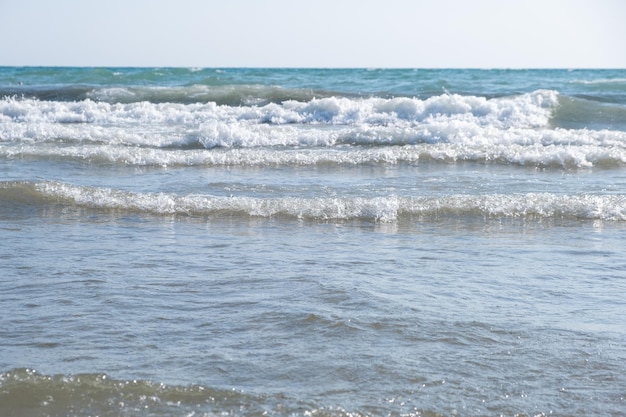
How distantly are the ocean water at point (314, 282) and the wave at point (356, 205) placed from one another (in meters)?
0.02

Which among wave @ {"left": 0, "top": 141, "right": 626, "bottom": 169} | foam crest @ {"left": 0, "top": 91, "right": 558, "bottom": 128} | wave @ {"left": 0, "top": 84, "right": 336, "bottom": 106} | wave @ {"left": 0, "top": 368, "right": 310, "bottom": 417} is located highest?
wave @ {"left": 0, "top": 84, "right": 336, "bottom": 106}

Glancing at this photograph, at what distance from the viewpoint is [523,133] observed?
1349 cm

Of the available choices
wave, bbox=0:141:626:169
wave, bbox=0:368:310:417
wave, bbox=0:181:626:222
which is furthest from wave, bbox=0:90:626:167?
wave, bbox=0:368:310:417

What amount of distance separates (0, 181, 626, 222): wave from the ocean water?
2cm

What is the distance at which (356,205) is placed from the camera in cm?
757

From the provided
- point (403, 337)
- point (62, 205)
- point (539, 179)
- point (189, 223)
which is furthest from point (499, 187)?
point (403, 337)

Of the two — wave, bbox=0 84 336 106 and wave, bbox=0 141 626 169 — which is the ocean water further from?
wave, bbox=0 84 336 106

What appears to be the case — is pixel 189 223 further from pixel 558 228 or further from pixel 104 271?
pixel 558 228

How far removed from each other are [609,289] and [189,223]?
11.8ft

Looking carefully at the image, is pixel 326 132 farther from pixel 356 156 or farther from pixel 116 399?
pixel 116 399

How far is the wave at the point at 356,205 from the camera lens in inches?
293

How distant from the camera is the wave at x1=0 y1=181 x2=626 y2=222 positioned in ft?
24.4

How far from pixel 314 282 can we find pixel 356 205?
2623mm

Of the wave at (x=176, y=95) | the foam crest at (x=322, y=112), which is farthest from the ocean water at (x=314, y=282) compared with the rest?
the wave at (x=176, y=95)
